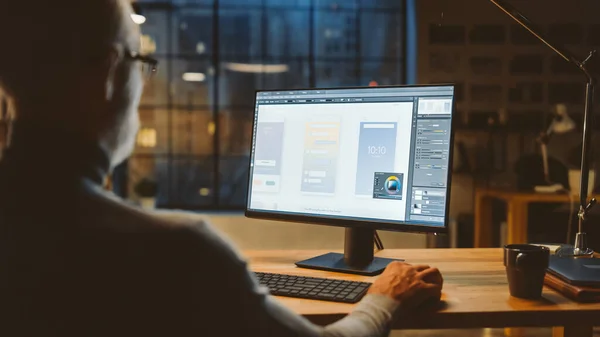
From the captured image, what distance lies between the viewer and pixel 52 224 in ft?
2.01

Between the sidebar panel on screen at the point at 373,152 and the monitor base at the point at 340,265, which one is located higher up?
the sidebar panel on screen at the point at 373,152

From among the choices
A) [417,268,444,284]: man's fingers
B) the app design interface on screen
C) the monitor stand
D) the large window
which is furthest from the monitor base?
the large window

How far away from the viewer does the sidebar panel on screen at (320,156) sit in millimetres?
1379

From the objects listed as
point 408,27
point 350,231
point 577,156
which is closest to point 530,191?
point 577,156

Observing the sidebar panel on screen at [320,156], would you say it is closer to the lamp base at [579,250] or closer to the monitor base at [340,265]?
the monitor base at [340,265]

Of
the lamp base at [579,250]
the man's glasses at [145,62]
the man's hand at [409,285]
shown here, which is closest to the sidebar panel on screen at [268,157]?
the man's hand at [409,285]

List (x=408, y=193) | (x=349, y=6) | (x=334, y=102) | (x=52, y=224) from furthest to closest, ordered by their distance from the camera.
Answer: (x=349, y=6) → (x=334, y=102) → (x=408, y=193) → (x=52, y=224)

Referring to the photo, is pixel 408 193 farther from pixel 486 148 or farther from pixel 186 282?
pixel 486 148

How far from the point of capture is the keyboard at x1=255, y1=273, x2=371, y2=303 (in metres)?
1.09

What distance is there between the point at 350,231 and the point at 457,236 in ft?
9.98

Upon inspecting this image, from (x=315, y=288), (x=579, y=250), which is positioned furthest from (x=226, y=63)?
(x=315, y=288)

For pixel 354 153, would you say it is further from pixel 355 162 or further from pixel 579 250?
pixel 579 250

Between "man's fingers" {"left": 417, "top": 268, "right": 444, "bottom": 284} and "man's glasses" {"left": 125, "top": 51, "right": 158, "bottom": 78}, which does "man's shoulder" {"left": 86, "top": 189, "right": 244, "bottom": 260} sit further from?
"man's fingers" {"left": 417, "top": 268, "right": 444, "bottom": 284}

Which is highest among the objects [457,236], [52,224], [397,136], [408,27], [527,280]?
[408,27]
